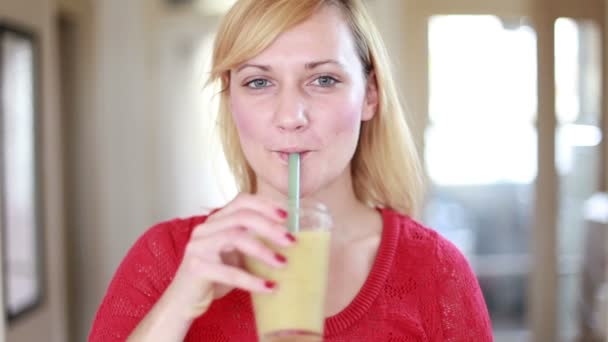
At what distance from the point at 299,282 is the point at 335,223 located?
45 cm

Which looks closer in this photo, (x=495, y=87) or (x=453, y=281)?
(x=453, y=281)

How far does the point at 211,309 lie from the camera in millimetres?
1168

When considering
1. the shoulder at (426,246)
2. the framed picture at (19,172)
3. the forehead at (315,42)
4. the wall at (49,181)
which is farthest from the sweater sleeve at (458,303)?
the wall at (49,181)

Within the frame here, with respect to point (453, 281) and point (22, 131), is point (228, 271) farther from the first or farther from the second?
point (22, 131)

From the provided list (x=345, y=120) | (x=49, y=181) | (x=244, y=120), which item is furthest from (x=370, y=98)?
(x=49, y=181)

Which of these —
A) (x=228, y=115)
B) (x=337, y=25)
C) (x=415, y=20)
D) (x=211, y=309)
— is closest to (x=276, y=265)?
(x=211, y=309)

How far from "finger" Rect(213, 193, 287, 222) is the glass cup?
0.09 feet

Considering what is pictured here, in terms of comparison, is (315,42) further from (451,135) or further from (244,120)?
(451,135)

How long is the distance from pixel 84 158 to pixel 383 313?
13.6 feet

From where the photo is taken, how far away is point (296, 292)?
33.8 inches

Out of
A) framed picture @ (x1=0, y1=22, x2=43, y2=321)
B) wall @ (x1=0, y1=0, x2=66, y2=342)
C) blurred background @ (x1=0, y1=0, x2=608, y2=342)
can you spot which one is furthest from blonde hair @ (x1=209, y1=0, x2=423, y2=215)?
blurred background @ (x1=0, y1=0, x2=608, y2=342)

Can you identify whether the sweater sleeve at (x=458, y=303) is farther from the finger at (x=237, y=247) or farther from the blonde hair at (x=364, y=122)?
the finger at (x=237, y=247)

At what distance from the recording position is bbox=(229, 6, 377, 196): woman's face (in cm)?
108

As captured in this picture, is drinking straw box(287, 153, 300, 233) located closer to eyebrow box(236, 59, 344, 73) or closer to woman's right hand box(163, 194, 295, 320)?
woman's right hand box(163, 194, 295, 320)
